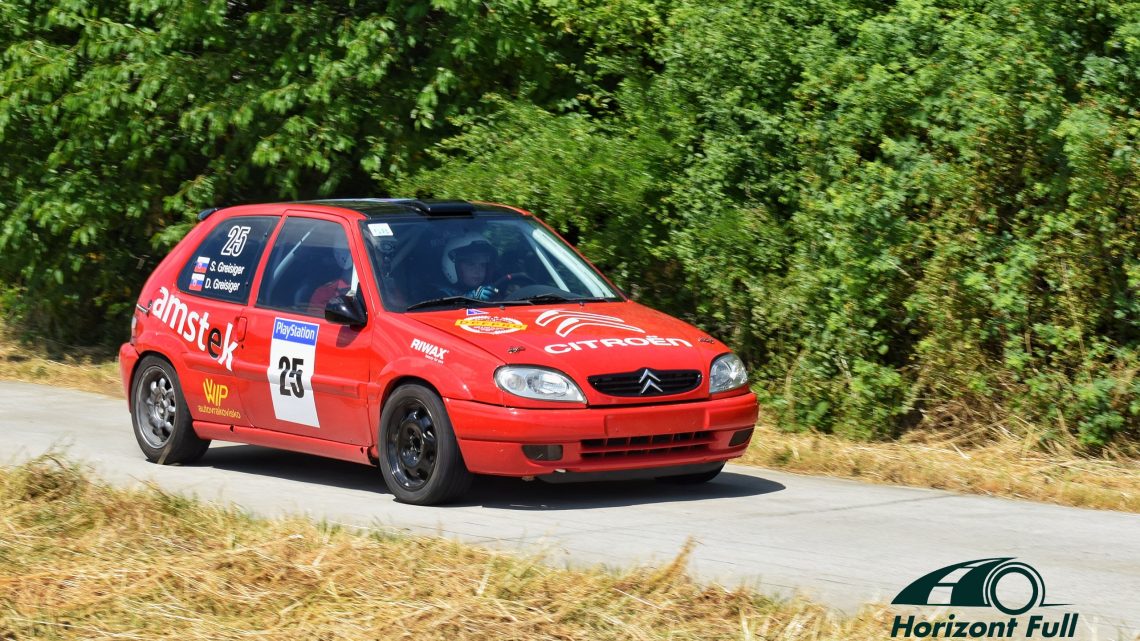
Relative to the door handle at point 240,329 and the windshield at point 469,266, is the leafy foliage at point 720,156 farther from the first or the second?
the door handle at point 240,329

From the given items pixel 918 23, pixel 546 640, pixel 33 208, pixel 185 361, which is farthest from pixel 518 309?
pixel 33 208

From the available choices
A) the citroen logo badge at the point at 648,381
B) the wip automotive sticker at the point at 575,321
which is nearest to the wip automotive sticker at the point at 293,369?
the wip automotive sticker at the point at 575,321

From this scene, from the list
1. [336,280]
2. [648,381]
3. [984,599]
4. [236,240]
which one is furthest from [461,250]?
[984,599]

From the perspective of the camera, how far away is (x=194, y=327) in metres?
9.73

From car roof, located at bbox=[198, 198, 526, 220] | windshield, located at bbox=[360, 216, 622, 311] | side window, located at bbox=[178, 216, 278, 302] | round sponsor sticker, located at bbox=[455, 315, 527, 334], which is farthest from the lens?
side window, located at bbox=[178, 216, 278, 302]

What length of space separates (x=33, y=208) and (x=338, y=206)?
21.4 feet

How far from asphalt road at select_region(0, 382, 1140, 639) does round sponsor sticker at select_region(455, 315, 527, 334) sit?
0.93 meters

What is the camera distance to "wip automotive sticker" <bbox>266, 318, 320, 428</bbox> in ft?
29.1

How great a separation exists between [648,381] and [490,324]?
0.90 metres

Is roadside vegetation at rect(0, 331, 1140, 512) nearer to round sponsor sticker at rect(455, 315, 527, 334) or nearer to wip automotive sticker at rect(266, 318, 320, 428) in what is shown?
round sponsor sticker at rect(455, 315, 527, 334)

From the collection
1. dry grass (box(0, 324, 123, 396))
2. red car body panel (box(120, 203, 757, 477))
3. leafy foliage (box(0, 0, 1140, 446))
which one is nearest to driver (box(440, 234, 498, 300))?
red car body panel (box(120, 203, 757, 477))

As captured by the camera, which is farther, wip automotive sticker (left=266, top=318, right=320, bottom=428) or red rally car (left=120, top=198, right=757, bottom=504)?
wip automotive sticker (left=266, top=318, right=320, bottom=428)

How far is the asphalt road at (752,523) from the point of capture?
6570 mm

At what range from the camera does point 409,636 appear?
5430mm
